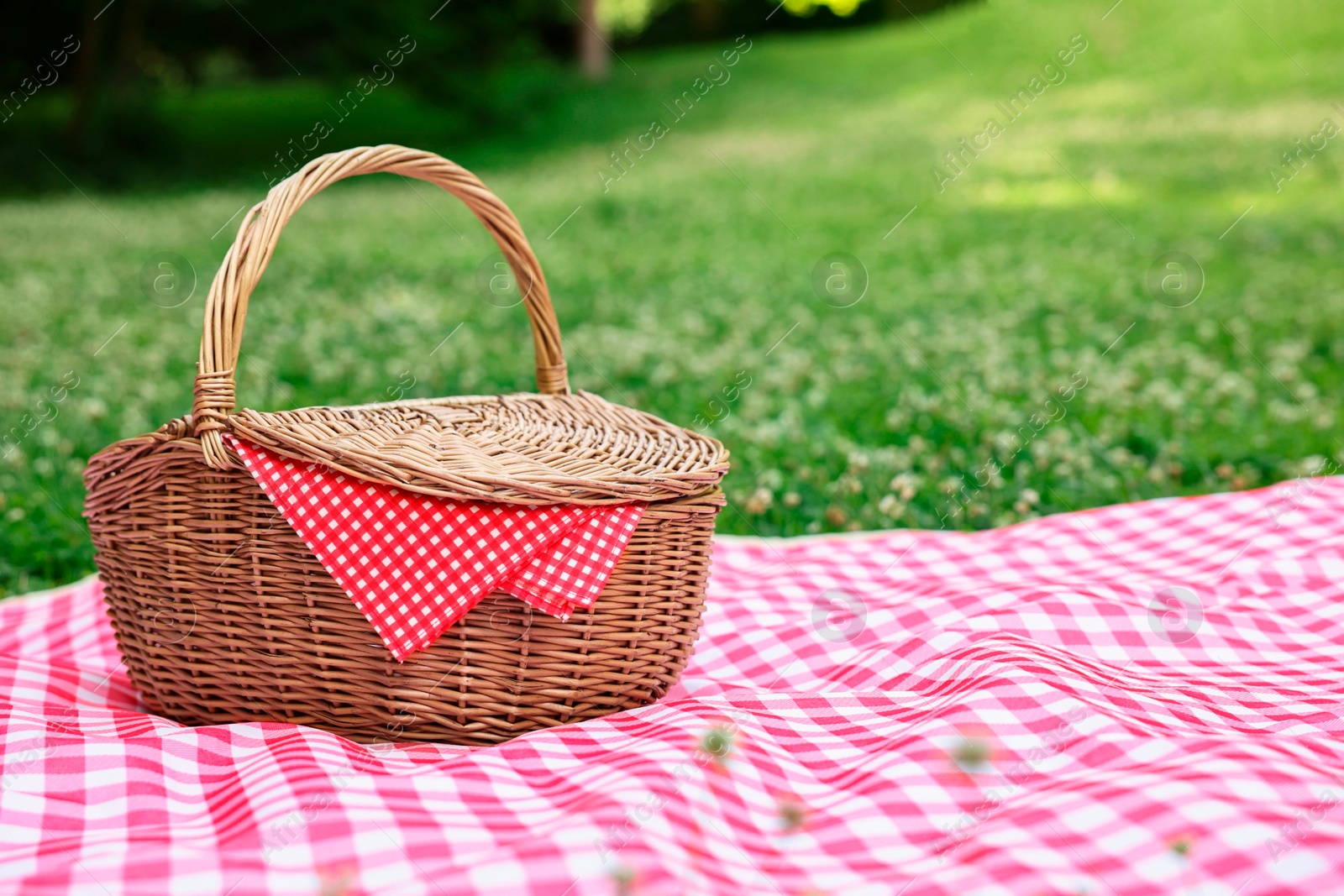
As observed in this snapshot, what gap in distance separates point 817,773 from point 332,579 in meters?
1.02

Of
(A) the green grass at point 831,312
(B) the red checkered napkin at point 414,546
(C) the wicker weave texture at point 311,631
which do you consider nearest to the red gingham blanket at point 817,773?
(C) the wicker weave texture at point 311,631

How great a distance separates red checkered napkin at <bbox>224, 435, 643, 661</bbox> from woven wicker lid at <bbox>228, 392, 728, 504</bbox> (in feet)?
0.15

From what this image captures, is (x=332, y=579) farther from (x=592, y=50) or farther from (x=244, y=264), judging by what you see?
(x=592, y=50)

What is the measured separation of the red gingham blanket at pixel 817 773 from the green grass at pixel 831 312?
1.08 metres

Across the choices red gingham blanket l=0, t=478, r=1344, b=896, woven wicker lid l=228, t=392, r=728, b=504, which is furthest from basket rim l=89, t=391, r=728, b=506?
red gingham blanket l=0, t=478, r=1344, b=896

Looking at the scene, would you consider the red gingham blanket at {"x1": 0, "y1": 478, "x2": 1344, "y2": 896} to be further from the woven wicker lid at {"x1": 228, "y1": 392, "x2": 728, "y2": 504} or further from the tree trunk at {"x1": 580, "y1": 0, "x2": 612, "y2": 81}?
the tree trunk at {"x1": 580, "y1": 0, "x2": 612, "y2": 81}

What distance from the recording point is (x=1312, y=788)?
1.79 meters

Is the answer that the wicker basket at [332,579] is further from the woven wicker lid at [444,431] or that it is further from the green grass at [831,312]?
the green grass at [831,312]

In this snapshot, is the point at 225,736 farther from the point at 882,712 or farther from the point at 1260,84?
the point at 1260,84

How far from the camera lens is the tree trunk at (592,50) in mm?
22962

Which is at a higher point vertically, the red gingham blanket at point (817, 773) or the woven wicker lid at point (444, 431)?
the woven wicker lid at point (444, 431)

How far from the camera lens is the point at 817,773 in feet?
6.93

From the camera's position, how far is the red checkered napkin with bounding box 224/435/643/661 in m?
2.12

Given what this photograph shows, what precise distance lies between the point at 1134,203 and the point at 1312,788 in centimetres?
953
